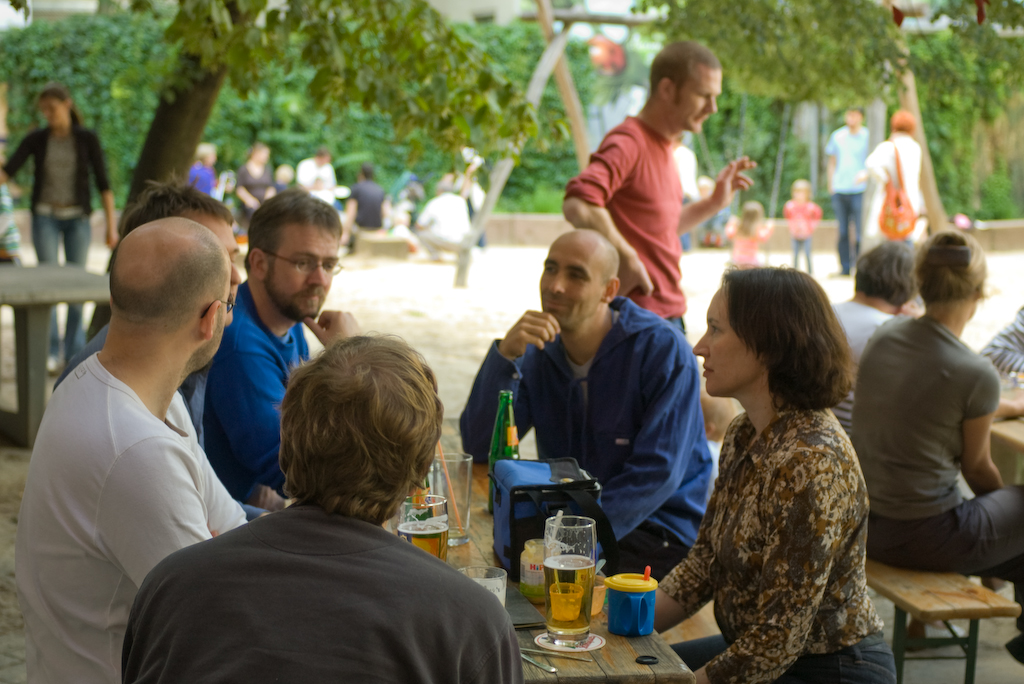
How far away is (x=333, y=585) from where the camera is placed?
1.20 meters

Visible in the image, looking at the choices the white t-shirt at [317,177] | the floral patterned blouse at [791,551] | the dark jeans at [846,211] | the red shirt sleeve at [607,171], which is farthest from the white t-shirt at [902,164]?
the white t-shirt at [317,177]

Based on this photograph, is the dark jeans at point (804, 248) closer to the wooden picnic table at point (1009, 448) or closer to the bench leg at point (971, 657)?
the wooden picnic table at point (1009, 448)

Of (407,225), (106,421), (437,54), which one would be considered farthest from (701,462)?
(407,225)

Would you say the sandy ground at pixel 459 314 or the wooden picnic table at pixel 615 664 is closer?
the wooden picnic table at pixel 615 664

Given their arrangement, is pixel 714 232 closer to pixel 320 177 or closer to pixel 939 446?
pixel 320 177

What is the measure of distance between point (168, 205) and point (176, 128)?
2.94 m

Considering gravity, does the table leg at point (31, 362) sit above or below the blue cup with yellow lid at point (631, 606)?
below

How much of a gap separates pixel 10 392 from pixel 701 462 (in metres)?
5.57

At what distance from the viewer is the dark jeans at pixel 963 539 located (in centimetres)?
305

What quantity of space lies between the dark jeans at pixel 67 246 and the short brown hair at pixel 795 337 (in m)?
5.95

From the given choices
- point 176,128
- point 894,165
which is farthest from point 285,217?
point 894,165

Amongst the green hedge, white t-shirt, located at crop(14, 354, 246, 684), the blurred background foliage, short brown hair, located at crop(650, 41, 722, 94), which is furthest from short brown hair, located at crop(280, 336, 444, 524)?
the green hedge

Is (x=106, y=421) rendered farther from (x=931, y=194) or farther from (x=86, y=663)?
(x=931, y=194)

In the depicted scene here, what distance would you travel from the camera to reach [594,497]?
1.98 m
